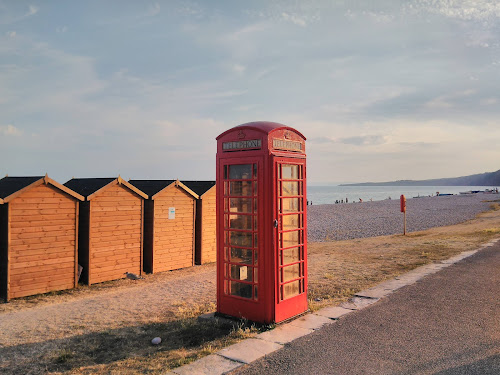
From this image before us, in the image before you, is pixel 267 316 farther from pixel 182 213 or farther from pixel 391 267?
pixel 182 213

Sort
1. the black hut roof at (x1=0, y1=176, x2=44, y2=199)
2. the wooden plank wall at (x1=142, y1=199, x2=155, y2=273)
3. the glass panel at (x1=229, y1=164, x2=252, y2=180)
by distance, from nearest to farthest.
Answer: the glass panel at (x1=229, y1=164, x2=252, y2=180) → the black hut roof at (x1=0, y1=176, x2=44, y2=199) → the wooden plank wall at (x1=142, y1=199, x2=155, y2=273)

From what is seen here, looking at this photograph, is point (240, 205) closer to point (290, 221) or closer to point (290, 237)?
point (290, 221)

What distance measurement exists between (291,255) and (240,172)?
1.84 m

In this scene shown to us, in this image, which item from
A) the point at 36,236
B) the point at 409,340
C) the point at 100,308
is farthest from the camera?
the point at 36,236

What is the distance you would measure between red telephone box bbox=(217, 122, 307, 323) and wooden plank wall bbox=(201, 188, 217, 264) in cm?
776

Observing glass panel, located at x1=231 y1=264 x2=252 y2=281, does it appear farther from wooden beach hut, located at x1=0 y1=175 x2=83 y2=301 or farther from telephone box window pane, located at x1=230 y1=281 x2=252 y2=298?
wooden beach hut, located at x1=0 y1=175 x2=83 y2=301

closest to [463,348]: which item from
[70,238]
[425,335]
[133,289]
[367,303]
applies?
[425,335]

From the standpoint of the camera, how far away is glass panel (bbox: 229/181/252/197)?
721cm

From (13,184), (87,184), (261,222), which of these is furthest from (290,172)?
(87,184)

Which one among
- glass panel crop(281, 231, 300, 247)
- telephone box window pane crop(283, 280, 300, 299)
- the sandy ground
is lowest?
the sandy ground

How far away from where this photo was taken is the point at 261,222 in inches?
273

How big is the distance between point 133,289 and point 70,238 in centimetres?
230

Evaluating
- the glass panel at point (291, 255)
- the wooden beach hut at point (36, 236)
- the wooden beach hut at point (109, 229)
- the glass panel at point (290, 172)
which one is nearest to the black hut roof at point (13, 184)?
the wooden beach hut at point (36, 236)

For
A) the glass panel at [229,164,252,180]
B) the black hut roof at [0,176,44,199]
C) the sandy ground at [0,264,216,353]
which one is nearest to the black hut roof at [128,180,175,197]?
the sandy ground at [0,264,216,353]
